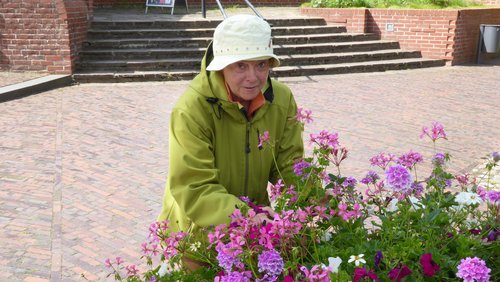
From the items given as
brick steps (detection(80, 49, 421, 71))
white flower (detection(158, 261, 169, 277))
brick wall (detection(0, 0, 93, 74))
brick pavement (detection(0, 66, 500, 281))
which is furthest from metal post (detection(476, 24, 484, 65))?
white flower (detection(158, 261, 169, 277))

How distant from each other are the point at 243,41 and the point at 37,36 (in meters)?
10.0

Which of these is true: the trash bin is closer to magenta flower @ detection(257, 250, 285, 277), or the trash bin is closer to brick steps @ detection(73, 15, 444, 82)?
brick steps @ detection(73, 15, 444, 82)

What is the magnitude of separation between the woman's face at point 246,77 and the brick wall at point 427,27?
12587 mm

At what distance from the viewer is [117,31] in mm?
13000

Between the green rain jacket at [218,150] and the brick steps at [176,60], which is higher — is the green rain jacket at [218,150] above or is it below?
above

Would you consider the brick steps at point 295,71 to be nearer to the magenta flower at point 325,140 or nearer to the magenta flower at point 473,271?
the magenta flower at point 325,140

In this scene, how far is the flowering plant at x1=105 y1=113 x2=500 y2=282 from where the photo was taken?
1611mm

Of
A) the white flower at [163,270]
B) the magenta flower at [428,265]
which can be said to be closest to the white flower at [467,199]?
the magenta flower at [428,265]

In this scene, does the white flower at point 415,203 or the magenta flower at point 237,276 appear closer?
the magenta flower at point 237,276

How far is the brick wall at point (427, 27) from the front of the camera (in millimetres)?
13906

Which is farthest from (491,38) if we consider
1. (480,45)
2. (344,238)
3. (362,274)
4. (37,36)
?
(362,274)

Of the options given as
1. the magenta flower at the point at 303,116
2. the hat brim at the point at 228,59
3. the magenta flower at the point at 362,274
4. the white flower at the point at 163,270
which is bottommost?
the white flower at the point at 163,270

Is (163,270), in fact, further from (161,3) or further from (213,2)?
(213,2)

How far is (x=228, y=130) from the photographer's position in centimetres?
234
